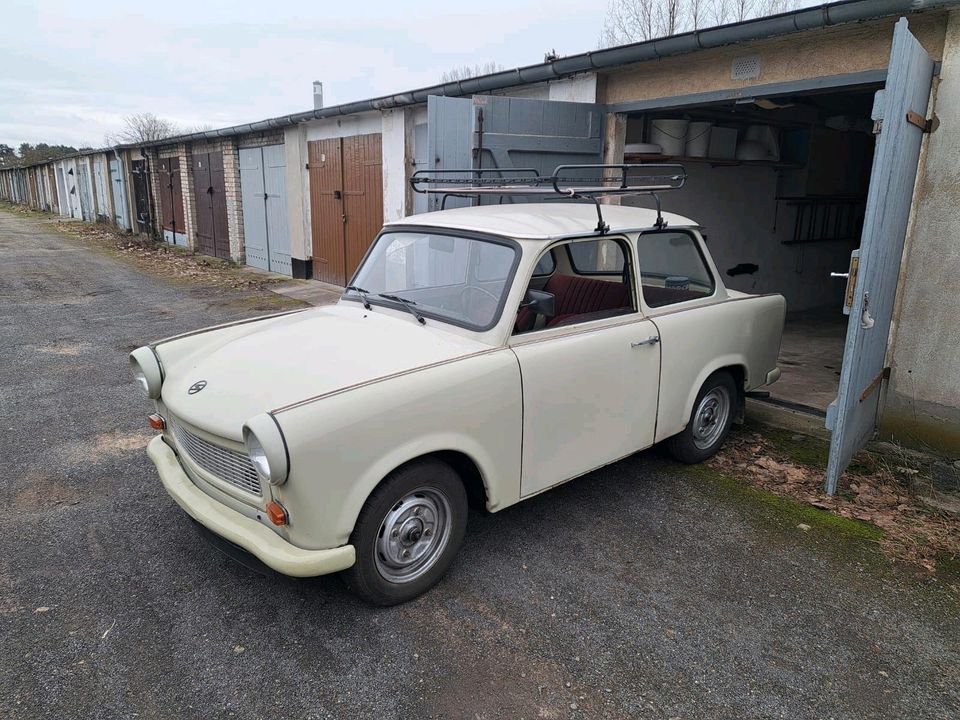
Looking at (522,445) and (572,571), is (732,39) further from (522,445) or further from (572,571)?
(572,571)

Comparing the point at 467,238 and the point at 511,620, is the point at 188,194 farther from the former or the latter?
the point at 511,620

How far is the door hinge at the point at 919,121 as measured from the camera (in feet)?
13.7

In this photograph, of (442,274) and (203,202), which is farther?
(203,202)

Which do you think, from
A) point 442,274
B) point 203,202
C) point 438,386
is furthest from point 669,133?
point 203,202

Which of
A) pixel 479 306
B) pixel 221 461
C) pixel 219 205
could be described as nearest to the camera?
pixel 221 461

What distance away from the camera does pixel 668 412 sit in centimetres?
427

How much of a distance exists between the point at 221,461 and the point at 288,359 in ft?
1.86

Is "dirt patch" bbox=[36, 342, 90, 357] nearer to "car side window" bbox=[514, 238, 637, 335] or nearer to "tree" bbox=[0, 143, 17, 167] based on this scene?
"car side window" bbox=[514, 238, 637, 335]

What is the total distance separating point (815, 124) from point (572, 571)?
8484 mm

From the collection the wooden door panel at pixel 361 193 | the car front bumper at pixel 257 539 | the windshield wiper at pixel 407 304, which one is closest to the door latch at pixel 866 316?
the windshield wiper at pixel 407 304

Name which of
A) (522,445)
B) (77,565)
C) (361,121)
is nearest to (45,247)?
(361,121)

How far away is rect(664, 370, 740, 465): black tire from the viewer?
461cm

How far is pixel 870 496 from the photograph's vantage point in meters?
4.31

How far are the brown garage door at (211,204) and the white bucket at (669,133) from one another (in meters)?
10.5
